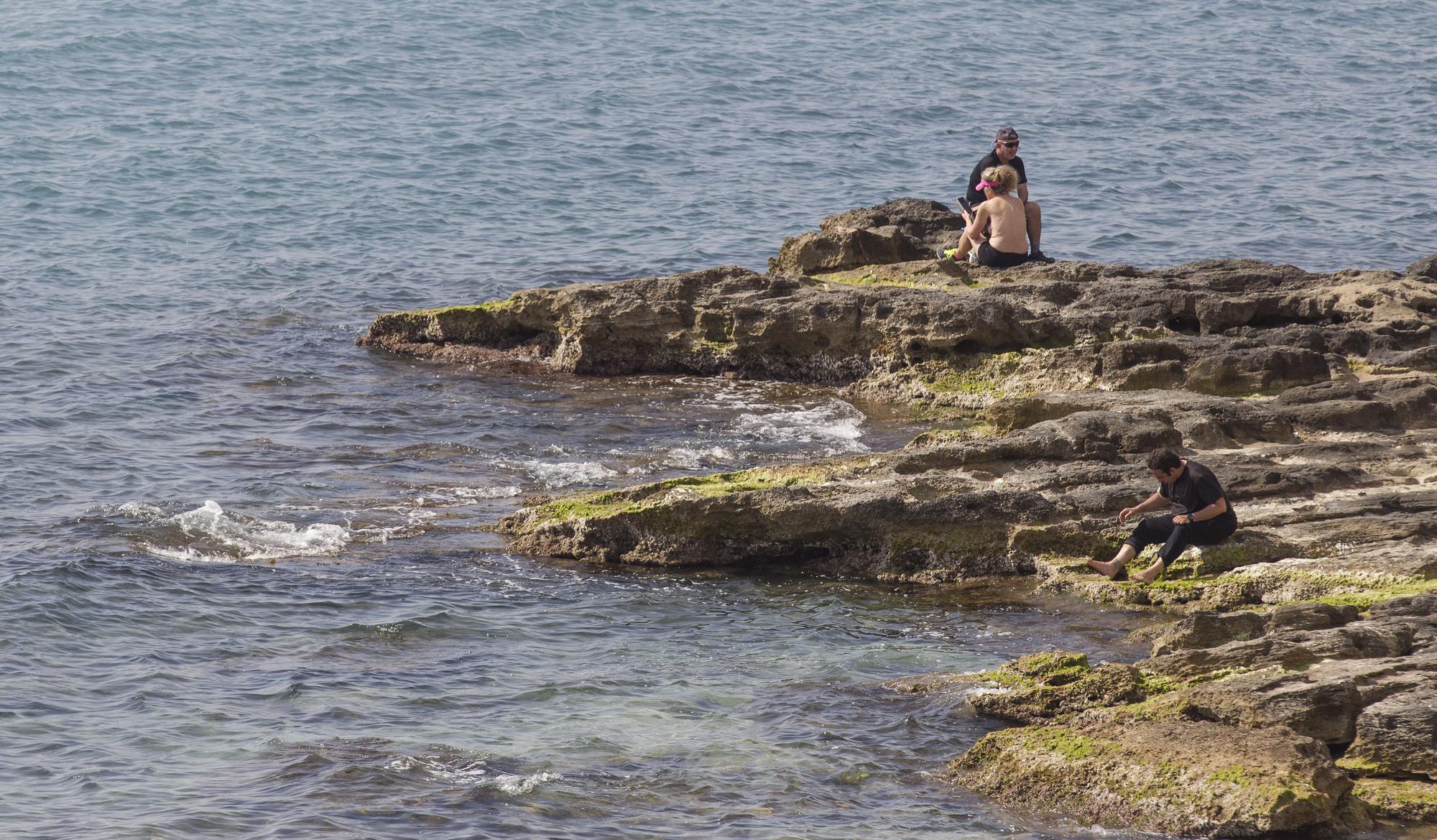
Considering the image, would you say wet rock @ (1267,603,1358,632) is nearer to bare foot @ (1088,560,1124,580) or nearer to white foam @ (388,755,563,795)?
bare foot @ (1088,560,1124,580)

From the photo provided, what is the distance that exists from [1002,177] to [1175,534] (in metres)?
9.27

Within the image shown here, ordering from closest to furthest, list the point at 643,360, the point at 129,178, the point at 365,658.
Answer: the point at 365,658 < the point at 643,360 < the point at 129,178

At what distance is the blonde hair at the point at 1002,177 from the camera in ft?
73.6

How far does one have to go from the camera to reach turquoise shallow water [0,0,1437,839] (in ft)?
38.2

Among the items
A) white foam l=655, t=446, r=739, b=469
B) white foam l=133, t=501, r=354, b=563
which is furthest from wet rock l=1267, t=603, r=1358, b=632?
white foam l=133, t=501, r=354, b=563

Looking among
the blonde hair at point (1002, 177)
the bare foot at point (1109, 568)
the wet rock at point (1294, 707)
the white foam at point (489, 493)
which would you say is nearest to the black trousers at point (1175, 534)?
the bare foot at point (1109, 568)

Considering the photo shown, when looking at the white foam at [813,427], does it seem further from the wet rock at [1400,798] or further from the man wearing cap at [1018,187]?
the wet rock at [1400,798]

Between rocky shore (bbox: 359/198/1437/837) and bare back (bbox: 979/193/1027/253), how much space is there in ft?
2.14

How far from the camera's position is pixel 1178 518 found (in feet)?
47.0

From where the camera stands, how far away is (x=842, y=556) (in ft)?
50.8

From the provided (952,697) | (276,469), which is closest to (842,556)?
(952,697)

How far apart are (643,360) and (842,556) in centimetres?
856

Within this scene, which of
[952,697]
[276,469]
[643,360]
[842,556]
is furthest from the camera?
[643,360]

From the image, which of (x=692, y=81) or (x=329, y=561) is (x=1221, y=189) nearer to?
(x=692, y=81)
